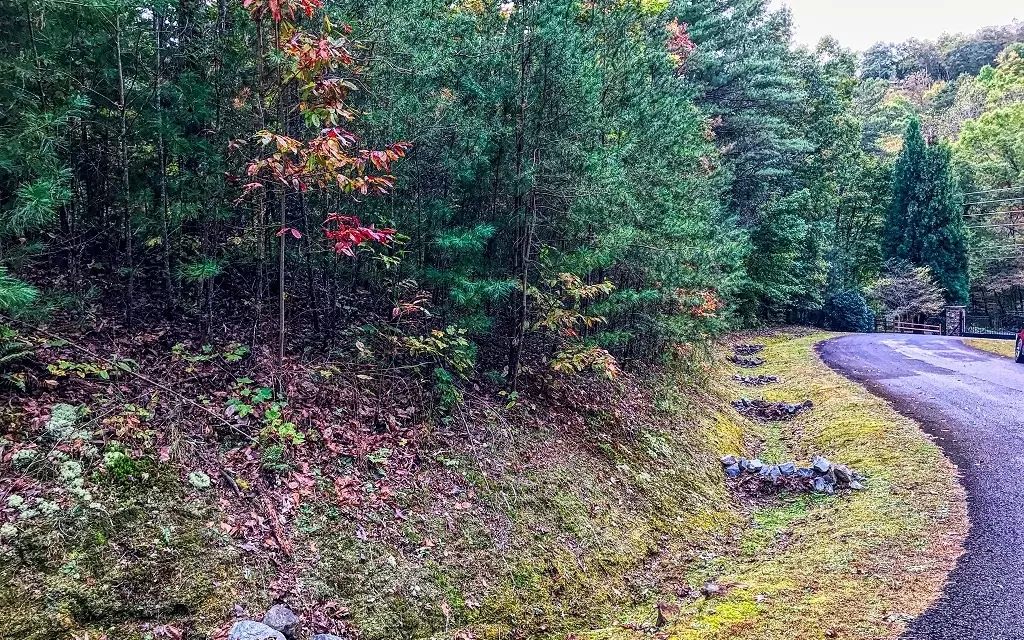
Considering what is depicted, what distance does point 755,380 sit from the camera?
47.1 feet

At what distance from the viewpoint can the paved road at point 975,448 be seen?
3760 mm

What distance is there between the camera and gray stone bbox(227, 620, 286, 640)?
301 cm

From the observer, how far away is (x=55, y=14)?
400 centimetres

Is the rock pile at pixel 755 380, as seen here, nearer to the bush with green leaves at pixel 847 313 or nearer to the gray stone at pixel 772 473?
the gray stone at pixel 772 473

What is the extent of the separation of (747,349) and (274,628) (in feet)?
62.4

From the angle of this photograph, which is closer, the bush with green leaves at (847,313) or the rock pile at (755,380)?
the rock pile at (755,380)

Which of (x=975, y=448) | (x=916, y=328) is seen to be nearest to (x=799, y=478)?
(x=975, y=448)

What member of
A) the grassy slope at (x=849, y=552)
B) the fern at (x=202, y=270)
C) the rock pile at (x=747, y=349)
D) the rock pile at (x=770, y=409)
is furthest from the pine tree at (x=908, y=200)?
the fern at (x=202, y=270)

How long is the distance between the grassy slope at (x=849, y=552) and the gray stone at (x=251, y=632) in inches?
87.4

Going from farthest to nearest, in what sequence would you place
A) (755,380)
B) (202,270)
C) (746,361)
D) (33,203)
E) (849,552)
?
(746,361) < (755,380) < (849,552) < (202,270) < (33,203)

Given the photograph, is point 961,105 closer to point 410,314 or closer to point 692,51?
point 692,51

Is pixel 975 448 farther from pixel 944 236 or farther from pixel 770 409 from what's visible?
pixel 944 236

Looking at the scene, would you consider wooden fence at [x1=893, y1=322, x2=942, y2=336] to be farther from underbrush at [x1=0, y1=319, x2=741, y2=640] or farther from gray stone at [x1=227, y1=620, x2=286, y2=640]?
gray stone at [x1=227, y1=620, x2=286, y2=640]

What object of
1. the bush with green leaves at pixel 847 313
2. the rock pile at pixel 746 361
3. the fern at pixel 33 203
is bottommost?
the rock pile at pixel 746 361
